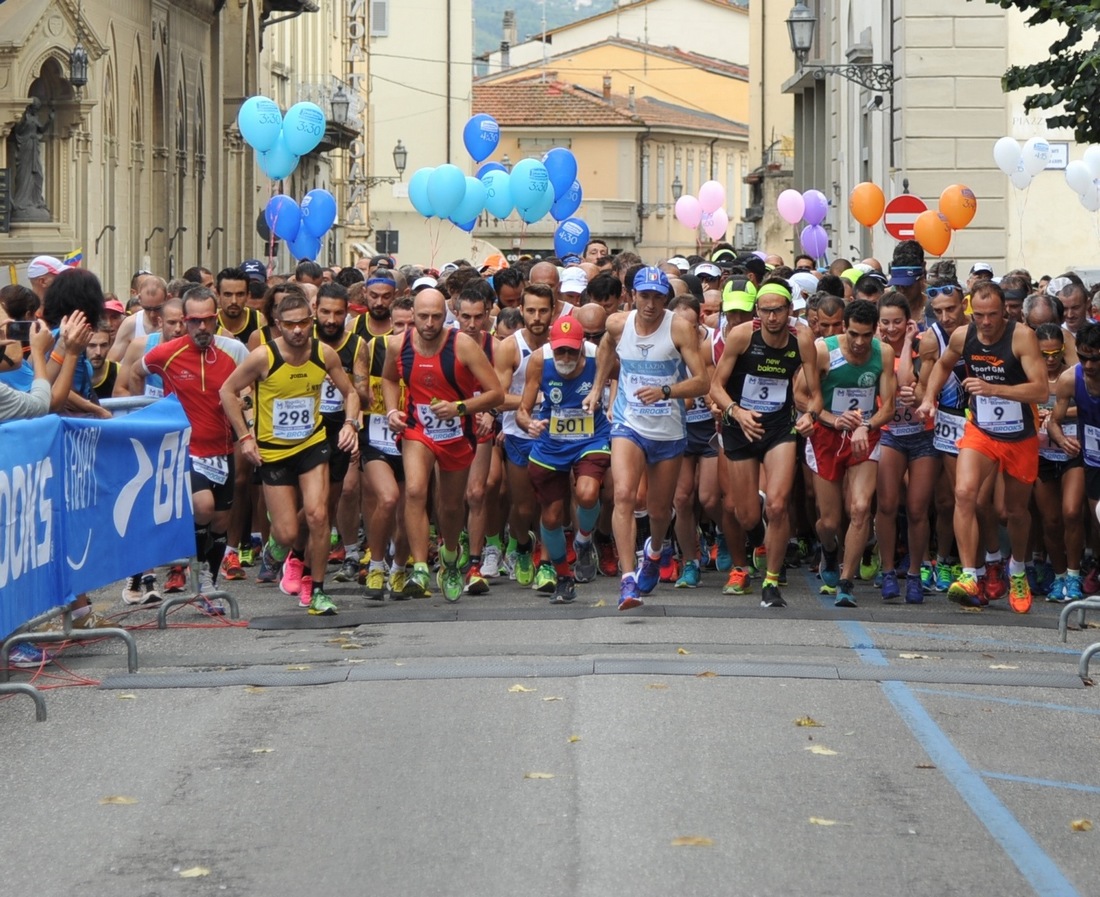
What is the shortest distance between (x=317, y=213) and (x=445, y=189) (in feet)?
7.20

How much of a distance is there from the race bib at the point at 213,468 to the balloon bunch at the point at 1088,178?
1393 centimetres

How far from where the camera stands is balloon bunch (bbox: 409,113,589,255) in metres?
27.4

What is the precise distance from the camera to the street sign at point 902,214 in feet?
77.8

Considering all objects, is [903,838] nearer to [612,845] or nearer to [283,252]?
[612,845]

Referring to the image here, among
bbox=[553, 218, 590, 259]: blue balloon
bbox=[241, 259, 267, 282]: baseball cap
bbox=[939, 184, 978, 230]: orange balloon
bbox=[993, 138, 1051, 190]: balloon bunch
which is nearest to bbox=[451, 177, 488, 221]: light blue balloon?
bbox=[553, 218, 590, 259]: blue balloon

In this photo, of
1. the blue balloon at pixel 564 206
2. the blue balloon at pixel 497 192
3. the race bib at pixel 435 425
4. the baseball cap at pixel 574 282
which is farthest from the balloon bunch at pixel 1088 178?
the race bib at pixel 435 425

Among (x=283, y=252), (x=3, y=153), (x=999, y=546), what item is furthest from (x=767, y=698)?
(x=283, y=252)

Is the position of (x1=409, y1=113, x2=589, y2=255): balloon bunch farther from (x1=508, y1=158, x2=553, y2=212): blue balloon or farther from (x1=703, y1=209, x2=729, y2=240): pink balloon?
(x1=703, y1=209, x2=729, y2=240): pink balloon

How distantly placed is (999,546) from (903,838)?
6.76m

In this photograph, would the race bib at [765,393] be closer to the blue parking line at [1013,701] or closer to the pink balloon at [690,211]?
the blue parking line at [1013,701]

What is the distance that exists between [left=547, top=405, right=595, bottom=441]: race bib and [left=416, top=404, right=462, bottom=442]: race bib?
69cm

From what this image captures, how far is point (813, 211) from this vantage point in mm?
31109

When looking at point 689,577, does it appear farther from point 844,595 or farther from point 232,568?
point 232,568

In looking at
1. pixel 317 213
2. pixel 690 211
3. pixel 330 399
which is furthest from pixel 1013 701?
pixel 690 211
